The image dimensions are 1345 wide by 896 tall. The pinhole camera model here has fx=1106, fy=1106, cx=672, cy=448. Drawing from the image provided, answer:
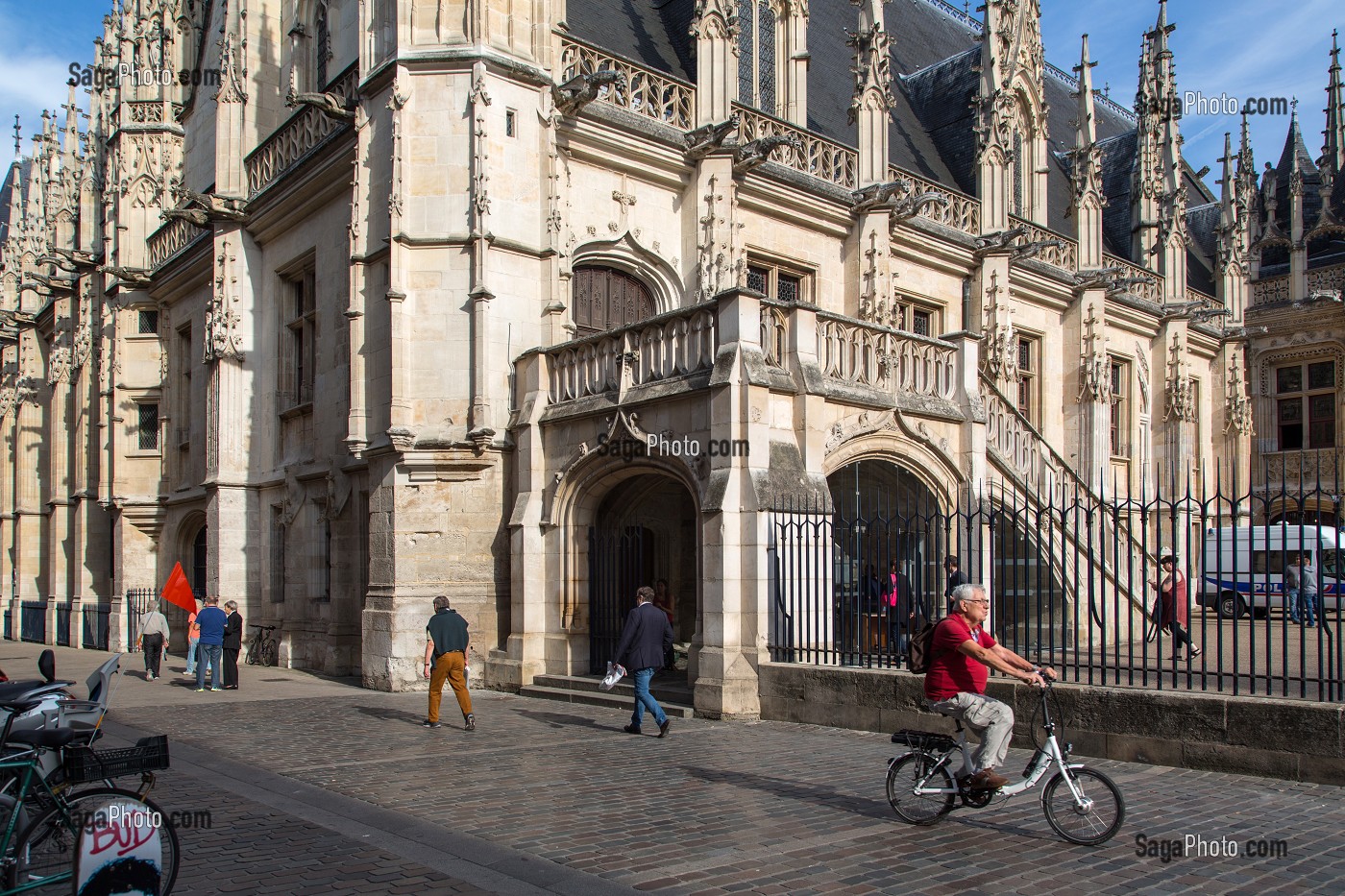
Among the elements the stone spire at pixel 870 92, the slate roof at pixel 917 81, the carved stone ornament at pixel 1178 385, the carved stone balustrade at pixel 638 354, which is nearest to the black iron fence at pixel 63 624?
the carved stone balustrade at pixel 638 354

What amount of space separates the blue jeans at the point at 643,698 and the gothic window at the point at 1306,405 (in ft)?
88.1

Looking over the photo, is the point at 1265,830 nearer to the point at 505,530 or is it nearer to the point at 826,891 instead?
the point at 826,891

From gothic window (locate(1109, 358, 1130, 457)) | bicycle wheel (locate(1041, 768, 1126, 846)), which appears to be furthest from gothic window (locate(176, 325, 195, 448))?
bicycle wheel (locate(1041, 768, 1126, 846))

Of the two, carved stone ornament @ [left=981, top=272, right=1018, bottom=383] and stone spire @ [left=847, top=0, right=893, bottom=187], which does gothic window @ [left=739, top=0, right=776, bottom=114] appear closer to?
stone spire @ [left=847, top=0, right=893, bottom=187]

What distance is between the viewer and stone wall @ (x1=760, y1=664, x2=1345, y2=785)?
776 centimetres

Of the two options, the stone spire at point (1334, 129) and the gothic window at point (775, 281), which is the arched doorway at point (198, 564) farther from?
the stone spire at point (1334, 129)

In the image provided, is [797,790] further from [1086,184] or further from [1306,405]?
[1306,405]

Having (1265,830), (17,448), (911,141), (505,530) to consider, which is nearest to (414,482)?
(505,530)

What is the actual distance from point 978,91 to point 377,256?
14134 mm

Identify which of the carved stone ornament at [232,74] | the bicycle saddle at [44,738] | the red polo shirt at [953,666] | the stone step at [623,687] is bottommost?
the stone step at [623,687]

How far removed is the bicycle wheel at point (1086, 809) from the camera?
6273 millimetres

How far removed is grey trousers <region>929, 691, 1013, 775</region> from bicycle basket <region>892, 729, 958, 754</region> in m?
0.19

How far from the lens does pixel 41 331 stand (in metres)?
34.4

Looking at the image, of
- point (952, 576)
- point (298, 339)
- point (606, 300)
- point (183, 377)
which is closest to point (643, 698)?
point (952, 576)
